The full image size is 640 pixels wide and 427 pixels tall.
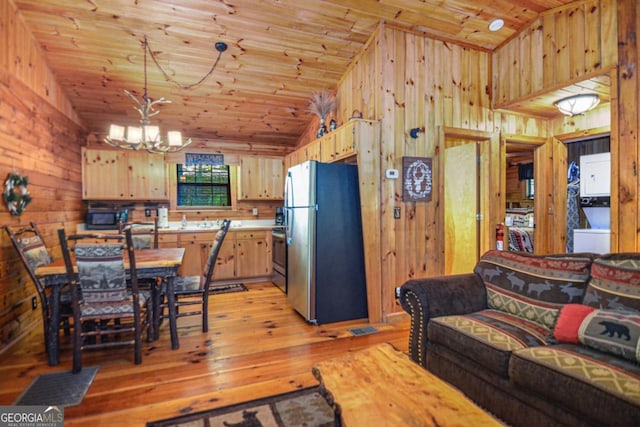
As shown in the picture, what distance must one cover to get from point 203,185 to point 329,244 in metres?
3.24

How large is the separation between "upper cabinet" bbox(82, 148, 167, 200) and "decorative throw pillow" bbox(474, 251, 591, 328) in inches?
188

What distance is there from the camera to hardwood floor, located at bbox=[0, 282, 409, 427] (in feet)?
6.72

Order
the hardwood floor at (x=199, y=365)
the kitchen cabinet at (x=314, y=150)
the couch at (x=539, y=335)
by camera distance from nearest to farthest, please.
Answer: the couch at (x=539, y=335), the hardwood floor at (x=199, y=365), the kitchen cabinet at (x=314, y=150)

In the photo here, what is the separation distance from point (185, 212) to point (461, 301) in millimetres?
4602

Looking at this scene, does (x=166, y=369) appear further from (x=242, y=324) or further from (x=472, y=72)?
(x=472, y=72)

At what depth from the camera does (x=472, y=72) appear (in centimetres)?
394

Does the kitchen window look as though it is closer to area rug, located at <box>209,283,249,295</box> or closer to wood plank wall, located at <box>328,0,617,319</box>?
area rug, located at <box>209,283,249,295</box>

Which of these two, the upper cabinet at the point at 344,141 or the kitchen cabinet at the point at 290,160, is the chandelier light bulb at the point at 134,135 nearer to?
the upper cabinet at the point at 344,141

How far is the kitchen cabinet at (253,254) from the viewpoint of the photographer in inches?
208

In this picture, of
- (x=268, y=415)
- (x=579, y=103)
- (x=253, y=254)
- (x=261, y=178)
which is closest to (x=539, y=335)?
(x=268, y=415)

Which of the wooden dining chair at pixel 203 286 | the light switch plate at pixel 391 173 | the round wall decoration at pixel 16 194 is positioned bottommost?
the wooden dining chair at pixel 203 286

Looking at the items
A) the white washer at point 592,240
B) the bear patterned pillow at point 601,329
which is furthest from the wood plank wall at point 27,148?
the white washer at point 592,240

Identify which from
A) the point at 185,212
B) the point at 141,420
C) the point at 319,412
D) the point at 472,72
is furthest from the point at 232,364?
the point at 472,72

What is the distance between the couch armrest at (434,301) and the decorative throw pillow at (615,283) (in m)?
0.65
